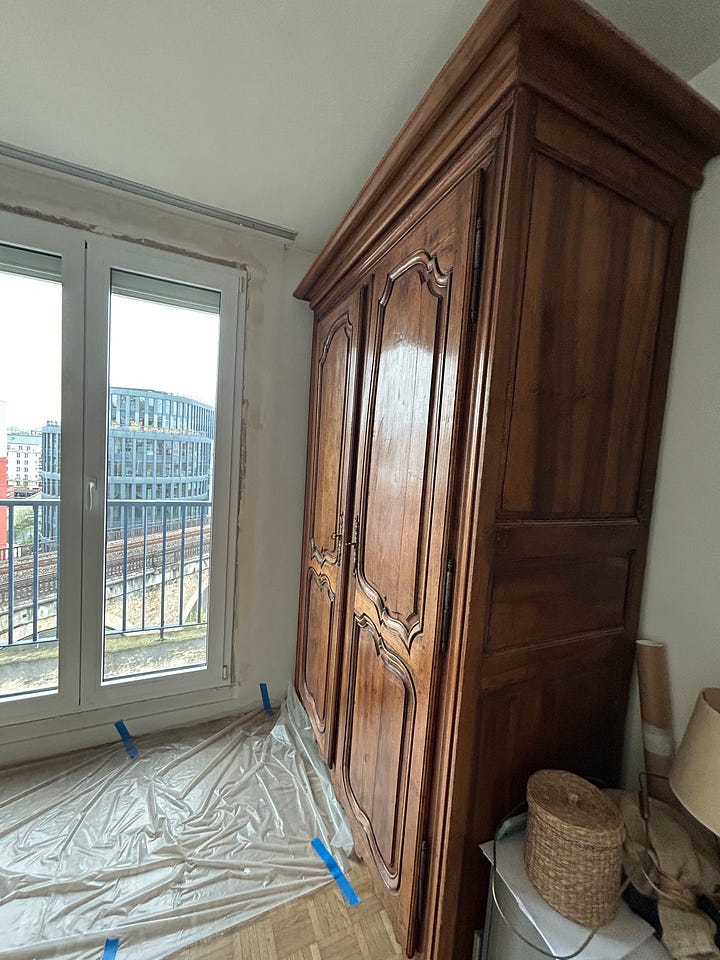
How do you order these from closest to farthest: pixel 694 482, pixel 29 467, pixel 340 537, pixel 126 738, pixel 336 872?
pixel 694 482
pixel 336 872
pixel 340 537
pixel 29 467
pixel 126 738

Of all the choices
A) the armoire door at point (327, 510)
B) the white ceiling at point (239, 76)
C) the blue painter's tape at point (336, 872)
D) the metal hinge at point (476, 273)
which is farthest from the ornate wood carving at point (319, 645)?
the white ceiling at point (239, 76)

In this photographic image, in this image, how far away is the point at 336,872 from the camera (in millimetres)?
1307

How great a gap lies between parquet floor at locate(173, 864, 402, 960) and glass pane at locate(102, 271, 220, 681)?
107 cm

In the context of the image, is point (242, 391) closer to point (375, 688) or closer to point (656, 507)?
point (375, 688)

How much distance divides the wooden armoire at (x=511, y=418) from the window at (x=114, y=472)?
3.57 ft

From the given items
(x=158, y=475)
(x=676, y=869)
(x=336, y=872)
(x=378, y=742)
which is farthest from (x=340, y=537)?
(x=676, y=869)

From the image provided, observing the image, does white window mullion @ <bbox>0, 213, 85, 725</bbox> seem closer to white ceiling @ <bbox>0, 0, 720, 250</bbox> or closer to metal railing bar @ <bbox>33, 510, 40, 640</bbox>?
metal railing bar @ <bbox>33, 510, 40, 640</bbox>

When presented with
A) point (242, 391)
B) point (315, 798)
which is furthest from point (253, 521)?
→ point (315, 798)

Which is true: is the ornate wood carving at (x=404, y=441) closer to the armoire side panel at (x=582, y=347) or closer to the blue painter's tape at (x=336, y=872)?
the armoire side panel at (x=582, y=347)

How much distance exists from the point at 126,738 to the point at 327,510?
1.45 meters

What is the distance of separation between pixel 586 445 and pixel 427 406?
0.41 metres

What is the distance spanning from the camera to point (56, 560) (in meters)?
1.75

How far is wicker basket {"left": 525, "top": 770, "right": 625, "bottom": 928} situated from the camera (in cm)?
80

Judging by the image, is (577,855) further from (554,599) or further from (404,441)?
(404,441)
